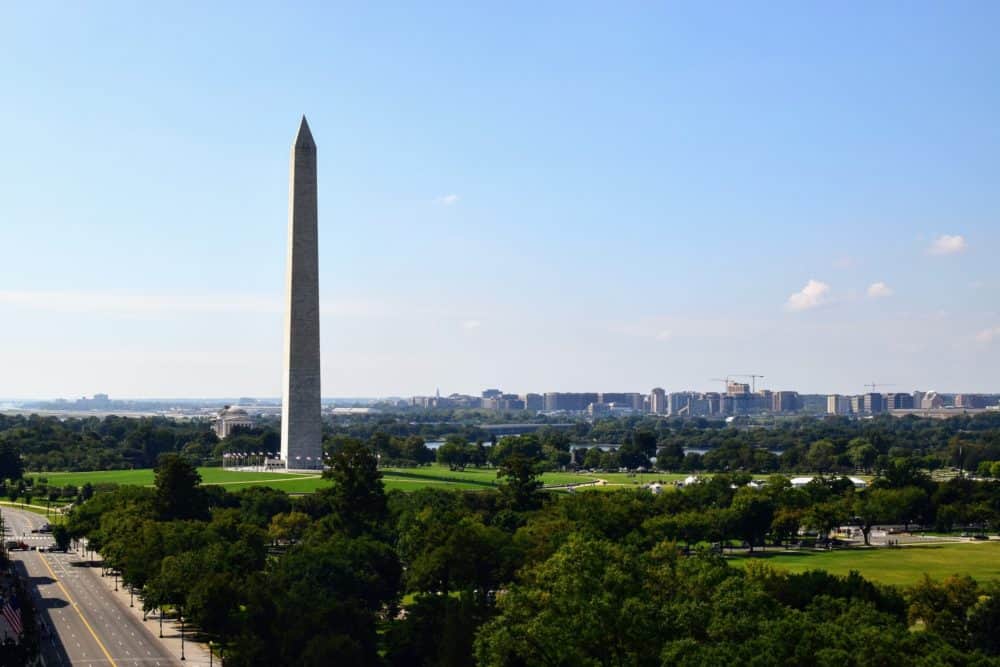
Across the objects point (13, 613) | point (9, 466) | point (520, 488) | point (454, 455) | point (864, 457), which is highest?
point (520, 488)

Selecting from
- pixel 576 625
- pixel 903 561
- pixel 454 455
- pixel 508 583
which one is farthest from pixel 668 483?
pixel 576 625

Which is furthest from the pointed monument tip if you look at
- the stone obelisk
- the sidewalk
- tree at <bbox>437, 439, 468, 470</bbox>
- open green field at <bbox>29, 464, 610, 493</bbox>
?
tree at <bbox>437, 439, 468, 470</bbox>

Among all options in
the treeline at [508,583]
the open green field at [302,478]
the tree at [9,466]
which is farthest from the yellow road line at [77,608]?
the tree at [9,466]

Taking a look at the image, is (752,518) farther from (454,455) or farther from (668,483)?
(454,455)

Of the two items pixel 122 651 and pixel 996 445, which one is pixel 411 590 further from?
pixel 996 445

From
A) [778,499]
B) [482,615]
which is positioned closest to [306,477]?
[778,499]
